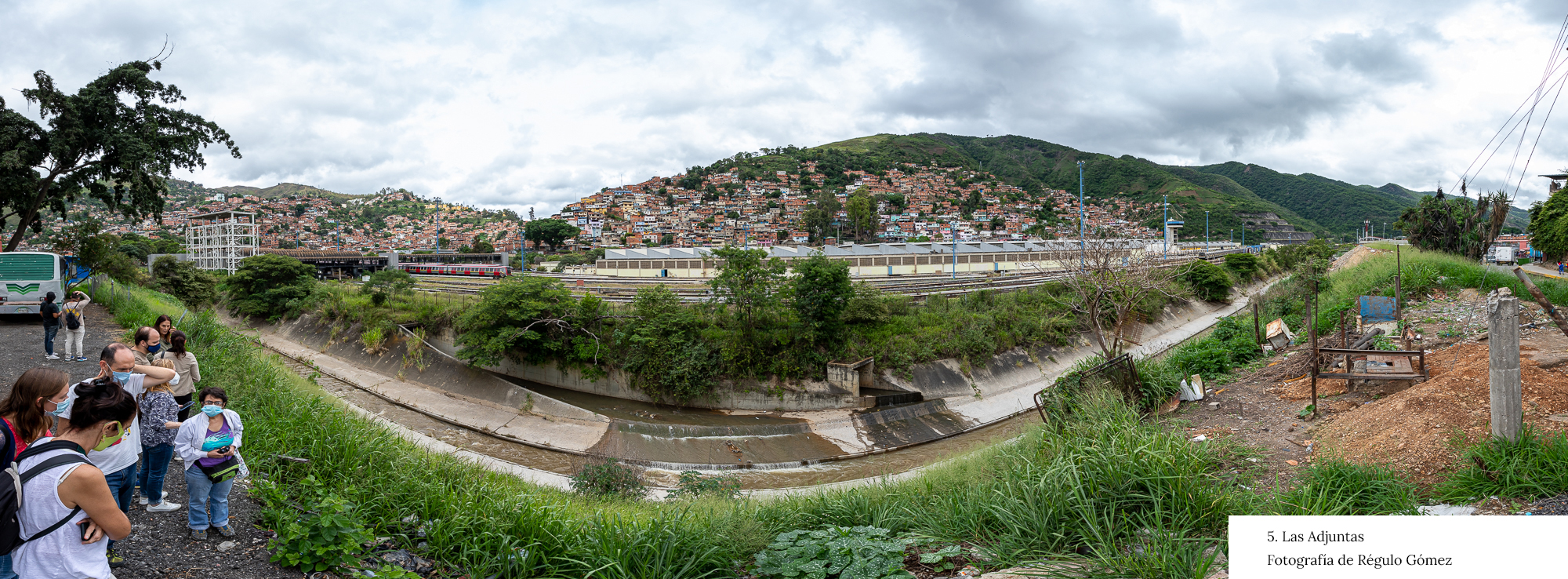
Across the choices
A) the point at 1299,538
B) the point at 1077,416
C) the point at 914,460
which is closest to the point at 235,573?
the point at 1299,538

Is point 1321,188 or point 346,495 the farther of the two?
point 1321,188

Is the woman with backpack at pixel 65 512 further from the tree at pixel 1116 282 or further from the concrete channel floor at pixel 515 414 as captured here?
the tree at pixel 1116 282

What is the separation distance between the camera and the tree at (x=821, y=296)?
21.9 metres

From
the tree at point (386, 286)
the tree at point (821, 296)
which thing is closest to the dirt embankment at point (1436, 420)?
the tree at point (821, 296)

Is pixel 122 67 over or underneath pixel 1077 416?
over

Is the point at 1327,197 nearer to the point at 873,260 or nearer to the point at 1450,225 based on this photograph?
the point at 1450,225

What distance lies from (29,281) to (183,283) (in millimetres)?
22648

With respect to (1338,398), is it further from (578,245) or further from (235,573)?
(578,245)

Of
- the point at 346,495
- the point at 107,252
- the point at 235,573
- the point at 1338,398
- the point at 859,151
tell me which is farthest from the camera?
the point at 859,151

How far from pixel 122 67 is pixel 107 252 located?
17.1 ft

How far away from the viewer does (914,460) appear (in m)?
17.4

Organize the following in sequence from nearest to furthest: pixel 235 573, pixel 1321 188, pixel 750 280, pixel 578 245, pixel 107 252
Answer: pixel 235 573, pixel 107 252, pixel 750 280, pixel 578 245, pixel 1321 188

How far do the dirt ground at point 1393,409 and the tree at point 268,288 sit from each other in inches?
1598

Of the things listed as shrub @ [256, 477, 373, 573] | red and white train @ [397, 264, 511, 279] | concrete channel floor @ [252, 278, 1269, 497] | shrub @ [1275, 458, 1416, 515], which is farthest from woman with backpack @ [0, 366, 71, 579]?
red and white train @ [397, 264, 511, 279]
